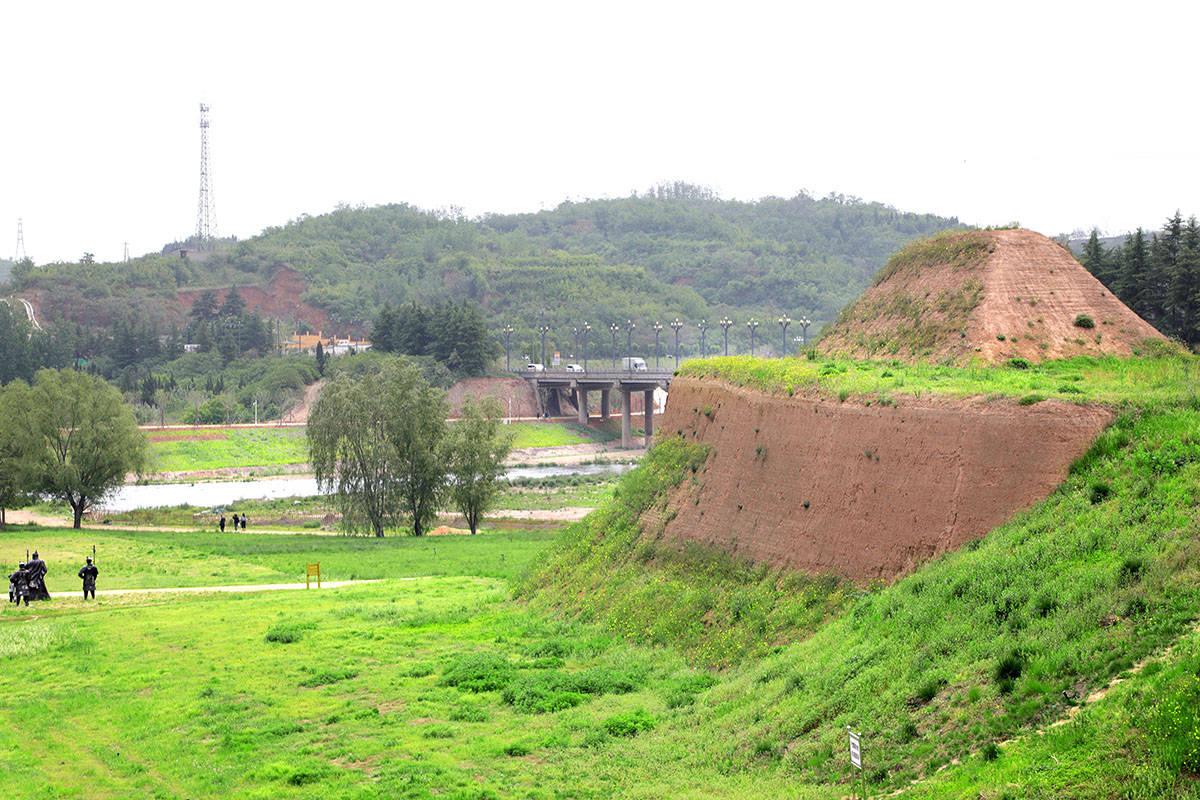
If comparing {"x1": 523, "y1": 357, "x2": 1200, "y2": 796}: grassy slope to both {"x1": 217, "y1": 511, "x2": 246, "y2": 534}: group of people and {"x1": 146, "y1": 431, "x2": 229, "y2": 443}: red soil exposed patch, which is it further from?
{"x1": 146, "y1": 431, "x2": 229, "y2": 443}: red soil exposed patch

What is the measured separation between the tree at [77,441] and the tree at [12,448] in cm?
51

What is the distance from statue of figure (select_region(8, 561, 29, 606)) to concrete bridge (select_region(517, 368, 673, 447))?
90222mm

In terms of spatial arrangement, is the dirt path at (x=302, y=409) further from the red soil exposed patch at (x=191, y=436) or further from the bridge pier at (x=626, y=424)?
the bridge pier at (x=626, y=424)

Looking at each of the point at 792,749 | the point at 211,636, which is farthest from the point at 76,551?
the point at 792,749

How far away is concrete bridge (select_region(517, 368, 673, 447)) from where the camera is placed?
425ft

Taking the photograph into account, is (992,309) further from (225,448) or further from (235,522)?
(225,448)

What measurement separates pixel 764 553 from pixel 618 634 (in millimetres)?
4626

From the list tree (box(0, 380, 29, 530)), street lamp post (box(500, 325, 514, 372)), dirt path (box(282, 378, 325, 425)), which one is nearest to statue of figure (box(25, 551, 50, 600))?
tree (box(0, 380, 29, 530))

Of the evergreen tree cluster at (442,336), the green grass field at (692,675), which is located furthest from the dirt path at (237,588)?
the evergreen tree cluster at (442,336)

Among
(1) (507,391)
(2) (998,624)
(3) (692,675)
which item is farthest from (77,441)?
(1) (507,391)

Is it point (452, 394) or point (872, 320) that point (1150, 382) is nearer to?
point (872, 320)

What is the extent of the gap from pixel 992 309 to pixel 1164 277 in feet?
64.7

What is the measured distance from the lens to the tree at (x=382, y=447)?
65500 mm

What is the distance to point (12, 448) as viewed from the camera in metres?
67.2
